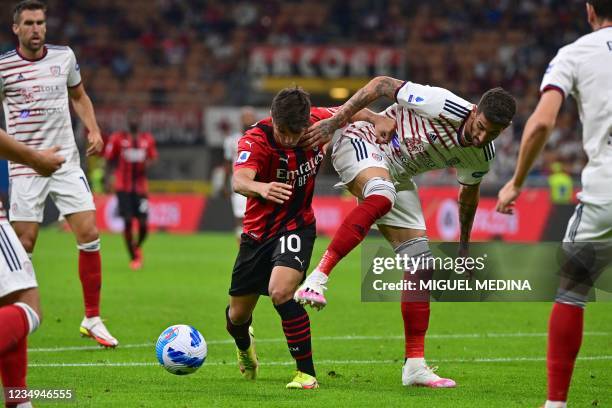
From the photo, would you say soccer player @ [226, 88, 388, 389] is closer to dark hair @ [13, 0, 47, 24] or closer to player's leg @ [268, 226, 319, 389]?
player's leg @ [268, 226, 319, 389]

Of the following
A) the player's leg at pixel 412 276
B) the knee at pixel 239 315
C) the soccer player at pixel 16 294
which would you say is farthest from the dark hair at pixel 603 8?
the knee at pixel 239 315

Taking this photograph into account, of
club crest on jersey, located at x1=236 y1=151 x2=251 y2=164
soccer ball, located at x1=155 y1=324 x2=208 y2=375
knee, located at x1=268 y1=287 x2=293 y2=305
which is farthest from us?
soccer ball, located at x1=155 y1=324 x2=208 y2=375

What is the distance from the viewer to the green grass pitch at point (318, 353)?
21.4 feet

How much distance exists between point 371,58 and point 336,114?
1072 inches

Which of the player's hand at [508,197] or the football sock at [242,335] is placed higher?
the player's hand at [508,197]

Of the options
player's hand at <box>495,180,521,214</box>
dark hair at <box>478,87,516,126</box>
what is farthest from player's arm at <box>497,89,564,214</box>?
dark hair at <box>478,87,516,126</box>

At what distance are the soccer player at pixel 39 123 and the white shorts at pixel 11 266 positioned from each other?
10.9ft

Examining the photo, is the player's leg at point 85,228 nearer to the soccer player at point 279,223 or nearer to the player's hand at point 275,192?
the soccer player at point 279,223

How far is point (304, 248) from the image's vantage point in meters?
6.93

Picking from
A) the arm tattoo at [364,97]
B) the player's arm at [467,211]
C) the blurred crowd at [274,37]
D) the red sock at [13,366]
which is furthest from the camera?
the blurred crowd at [274,37]

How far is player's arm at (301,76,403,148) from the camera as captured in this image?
6.91 meters

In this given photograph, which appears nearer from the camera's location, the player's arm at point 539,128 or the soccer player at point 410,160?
the player's arm at point 539,128

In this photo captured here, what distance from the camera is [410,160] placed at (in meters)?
7.43

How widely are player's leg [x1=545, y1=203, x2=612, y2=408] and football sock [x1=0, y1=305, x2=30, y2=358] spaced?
8.94 feet
